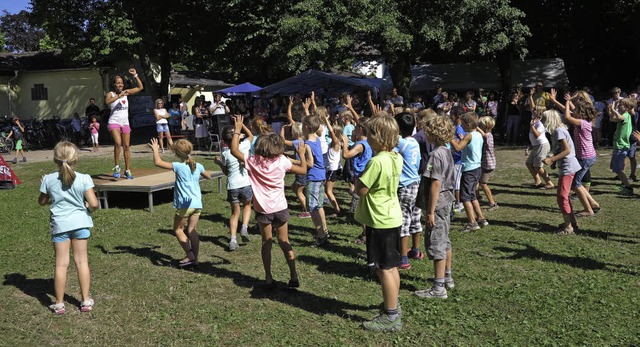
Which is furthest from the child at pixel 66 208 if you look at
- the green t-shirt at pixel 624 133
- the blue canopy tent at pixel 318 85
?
the blue canopy tent at pixel 318 85

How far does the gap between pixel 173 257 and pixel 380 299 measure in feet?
9.71

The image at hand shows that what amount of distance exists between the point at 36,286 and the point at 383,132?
4.16 meters

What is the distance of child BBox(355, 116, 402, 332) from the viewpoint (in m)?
4.79

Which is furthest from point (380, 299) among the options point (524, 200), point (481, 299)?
point (524, 200)

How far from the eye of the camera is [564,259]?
22.8 ft

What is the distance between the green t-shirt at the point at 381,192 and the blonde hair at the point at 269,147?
3.93ft

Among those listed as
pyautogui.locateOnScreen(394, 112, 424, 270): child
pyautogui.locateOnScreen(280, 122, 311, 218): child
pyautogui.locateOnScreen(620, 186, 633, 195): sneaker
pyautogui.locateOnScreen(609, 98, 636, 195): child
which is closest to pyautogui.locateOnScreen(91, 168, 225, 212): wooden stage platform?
pyautogui.locateOnScreen(280, 122, 311, 218): child

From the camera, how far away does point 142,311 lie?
5.54 meters

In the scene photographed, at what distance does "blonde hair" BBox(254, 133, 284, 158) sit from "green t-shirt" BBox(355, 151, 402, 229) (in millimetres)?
1198

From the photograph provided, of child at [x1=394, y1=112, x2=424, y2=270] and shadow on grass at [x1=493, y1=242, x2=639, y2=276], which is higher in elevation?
child at [x1=394, y1=112, x2=424, y2=270]

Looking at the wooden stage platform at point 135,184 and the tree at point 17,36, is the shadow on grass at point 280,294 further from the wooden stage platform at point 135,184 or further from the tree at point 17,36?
the tree at point 17,36

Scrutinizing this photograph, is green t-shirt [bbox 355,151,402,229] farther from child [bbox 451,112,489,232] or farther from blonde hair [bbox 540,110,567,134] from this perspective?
blonde hair [bbox 540,110,567,134]

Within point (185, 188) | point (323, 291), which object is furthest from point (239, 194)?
point (323, 291)

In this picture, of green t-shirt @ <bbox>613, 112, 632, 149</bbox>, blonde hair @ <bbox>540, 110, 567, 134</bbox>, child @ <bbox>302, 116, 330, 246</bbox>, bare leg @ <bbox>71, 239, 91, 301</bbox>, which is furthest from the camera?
green t-shirt @ <bbox>613, 112, 632, 149</bbox>
